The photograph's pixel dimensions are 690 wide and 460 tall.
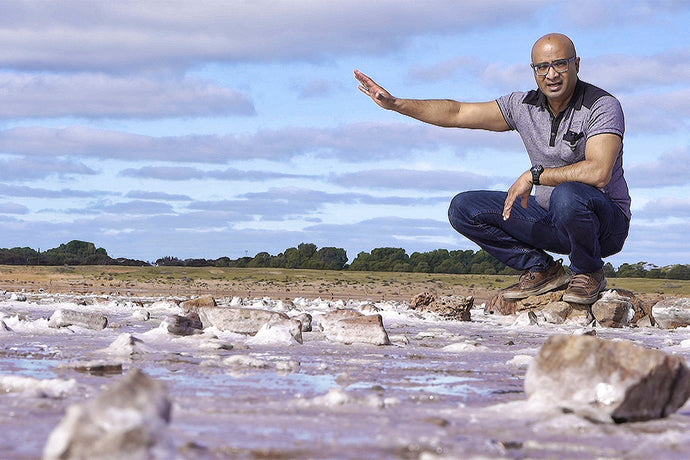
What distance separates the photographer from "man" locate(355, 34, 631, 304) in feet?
18.0

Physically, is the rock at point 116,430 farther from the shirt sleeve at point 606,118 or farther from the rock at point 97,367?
the shirt sleeve at point 606,118

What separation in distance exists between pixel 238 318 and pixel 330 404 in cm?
259

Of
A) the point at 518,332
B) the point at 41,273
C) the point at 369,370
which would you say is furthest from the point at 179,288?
the point at 369,370

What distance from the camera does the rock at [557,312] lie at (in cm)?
660

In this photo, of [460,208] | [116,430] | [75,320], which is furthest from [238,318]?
[116,430]

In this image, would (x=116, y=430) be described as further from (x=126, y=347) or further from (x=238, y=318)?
(x=238, y=318)

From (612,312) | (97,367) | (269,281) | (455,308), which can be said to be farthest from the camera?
(269,281)

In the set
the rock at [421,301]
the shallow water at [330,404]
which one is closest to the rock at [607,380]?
the shallow water at [330,404]

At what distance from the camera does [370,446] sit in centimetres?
167

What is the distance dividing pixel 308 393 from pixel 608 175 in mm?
3557

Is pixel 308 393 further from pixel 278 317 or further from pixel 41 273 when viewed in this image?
pixel 41 273

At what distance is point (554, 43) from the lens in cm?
558

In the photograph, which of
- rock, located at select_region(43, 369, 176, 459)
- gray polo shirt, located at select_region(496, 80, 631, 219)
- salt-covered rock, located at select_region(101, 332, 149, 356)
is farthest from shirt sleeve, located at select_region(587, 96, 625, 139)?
rock, located at select_region(43, 369, 176, 459)

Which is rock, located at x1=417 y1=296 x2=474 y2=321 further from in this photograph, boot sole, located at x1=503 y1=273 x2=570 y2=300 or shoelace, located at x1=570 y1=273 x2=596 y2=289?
shoelace, located at x1=570 y1=273 x2=596 y2=289
